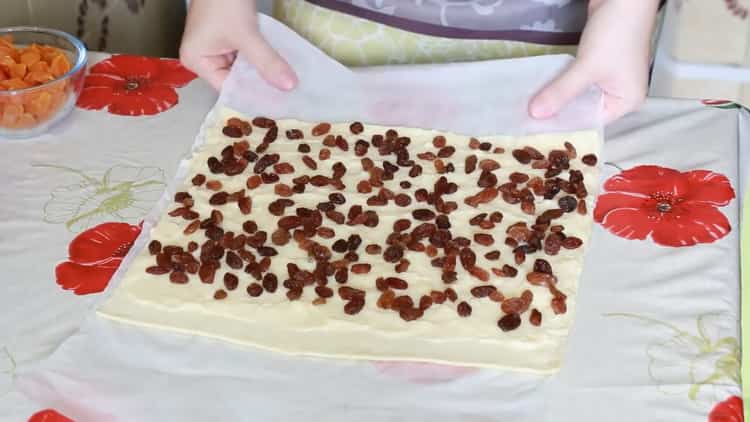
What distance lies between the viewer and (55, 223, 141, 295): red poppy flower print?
0.81m

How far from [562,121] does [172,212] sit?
420 mm

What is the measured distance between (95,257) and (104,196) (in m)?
0.10

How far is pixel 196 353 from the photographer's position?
2.40ft

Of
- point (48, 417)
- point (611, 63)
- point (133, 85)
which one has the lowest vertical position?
point (48, 417)

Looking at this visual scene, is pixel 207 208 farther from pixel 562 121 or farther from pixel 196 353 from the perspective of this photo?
pixel 562 121

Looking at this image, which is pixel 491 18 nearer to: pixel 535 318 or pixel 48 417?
pixel 535 318

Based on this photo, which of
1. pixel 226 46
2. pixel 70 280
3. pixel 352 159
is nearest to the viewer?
pixel 70 280

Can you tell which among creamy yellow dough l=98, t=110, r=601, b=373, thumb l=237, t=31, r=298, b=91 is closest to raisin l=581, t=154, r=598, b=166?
creamy yellow dough l=98, t=110, r=601, b=373

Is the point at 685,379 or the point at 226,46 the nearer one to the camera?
the point at 685,379

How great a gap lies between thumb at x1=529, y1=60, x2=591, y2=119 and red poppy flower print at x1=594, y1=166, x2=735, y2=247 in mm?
103

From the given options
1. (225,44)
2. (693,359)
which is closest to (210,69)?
(225,44)

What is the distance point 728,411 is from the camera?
68 centimetres

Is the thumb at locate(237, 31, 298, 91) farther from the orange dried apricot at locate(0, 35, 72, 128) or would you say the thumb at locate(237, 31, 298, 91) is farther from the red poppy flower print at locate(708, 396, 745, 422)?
the red poppy flower print at locate(708, 396, 745, 422)

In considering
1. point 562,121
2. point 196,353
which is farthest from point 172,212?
point 562,121
